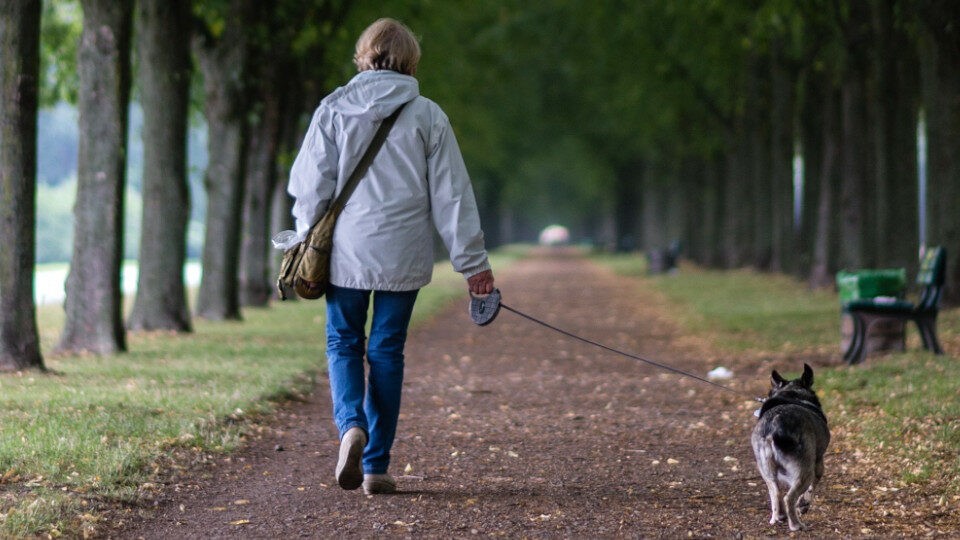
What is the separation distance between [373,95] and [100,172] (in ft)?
24.6

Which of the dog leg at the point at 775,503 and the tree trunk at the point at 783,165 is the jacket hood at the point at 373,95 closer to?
the dog leg at the point at 775,503

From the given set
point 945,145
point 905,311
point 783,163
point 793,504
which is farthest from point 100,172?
point 783,163

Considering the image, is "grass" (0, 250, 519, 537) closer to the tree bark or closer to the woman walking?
the woman walking

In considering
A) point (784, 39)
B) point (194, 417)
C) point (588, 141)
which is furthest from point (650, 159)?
point (194, 417)

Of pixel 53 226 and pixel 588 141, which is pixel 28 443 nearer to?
pixel 53 226

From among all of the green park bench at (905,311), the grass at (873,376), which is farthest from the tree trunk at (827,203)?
the green park bench at (905,311)

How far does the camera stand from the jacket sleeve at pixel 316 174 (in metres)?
5.68

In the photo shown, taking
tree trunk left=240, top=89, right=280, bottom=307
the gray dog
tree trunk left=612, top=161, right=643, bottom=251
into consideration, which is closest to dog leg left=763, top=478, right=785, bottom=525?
the gray dog

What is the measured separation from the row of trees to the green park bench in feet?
19.4

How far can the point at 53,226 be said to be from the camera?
21.9m

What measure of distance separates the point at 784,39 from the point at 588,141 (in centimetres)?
2397

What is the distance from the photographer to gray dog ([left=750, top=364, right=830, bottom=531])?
5.17 meters

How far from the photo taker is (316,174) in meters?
5.68

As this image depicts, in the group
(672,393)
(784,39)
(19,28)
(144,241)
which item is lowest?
(672,393)
